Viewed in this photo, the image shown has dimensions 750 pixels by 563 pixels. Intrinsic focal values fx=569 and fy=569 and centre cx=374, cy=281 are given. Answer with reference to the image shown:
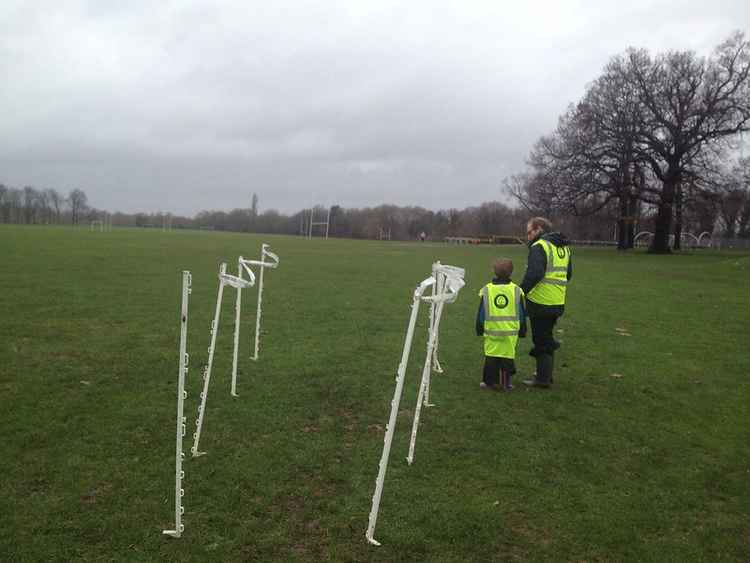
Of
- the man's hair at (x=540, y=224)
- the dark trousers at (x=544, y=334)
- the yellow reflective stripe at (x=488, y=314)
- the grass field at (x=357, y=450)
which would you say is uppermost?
the man's hair at (x=540, y=224)

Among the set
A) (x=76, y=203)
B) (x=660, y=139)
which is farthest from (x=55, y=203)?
(x=660, y=139)

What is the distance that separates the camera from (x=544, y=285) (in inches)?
293

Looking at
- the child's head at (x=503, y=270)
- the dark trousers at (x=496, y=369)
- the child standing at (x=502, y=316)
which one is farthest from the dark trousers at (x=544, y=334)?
the child's head at (x=503, y=270)

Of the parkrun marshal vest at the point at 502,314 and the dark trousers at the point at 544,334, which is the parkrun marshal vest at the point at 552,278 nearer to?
the dark trousers at the point at 544,334

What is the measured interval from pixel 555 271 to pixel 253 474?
456 cm

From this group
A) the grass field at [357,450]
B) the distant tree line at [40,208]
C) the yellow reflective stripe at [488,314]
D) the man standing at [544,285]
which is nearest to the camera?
the grass field at [357,450]

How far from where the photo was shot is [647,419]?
665 cm

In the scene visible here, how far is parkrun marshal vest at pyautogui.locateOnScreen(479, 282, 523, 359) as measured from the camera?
7.15 meters

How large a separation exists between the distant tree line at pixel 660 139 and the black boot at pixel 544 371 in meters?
40.4

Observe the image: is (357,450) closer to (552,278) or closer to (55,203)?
(552,278)

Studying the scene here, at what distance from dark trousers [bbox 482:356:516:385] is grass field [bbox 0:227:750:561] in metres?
0.25

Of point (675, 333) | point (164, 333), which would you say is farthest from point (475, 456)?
point (675, 333)

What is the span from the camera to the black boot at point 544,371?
7691 mm

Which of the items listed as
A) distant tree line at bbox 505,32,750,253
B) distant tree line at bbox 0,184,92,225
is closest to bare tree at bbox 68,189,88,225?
distant tree line at bbox 0,184,92,225
